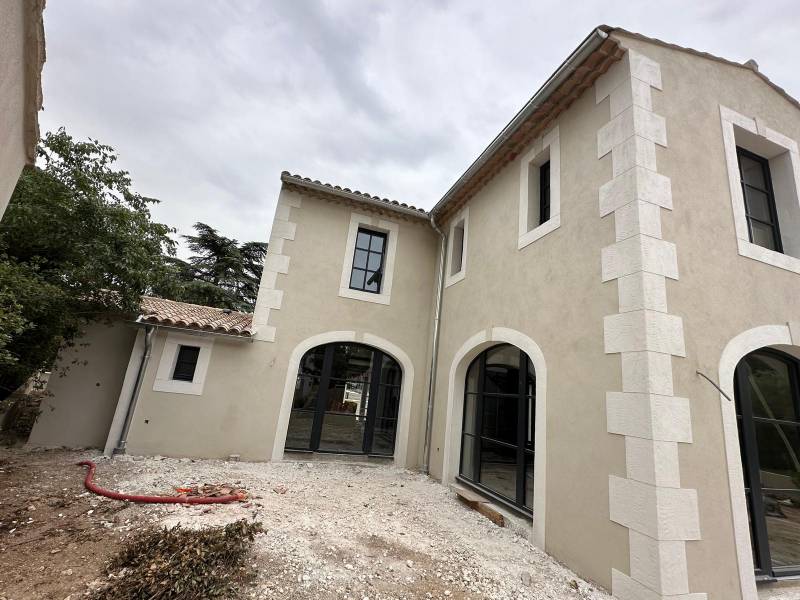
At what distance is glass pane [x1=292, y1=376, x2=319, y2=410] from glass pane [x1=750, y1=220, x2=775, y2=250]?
7.12 meters

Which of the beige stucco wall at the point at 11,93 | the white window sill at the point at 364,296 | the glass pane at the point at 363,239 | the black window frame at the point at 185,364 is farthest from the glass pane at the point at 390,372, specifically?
the beige stucco wall at the point at 11,93

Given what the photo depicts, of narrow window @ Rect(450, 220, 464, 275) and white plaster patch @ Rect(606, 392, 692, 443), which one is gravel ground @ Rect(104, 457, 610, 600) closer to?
white plaster patch @ Rect(606, 392, 692, 443)

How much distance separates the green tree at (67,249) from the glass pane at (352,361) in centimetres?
362

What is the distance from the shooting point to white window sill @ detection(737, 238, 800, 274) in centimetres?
362

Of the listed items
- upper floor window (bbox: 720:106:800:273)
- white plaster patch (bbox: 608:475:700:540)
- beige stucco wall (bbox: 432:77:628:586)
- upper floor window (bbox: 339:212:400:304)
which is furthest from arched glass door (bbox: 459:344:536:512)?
upper floor window (bbox: 720:106:800:273)

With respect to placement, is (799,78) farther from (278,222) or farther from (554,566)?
(278,222)

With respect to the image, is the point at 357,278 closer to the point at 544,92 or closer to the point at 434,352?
the point at 434,352

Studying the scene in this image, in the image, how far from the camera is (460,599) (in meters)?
2.62

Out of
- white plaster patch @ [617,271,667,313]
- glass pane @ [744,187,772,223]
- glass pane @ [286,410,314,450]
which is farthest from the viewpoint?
glass pane @ [286,410,314,450]

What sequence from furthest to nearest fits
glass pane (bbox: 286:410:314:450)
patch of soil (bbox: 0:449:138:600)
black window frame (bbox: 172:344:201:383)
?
glass pane (bbox: 286:410:314:450) → black window frame (bbox: 172:344:201:383) → patch of soil (bbox: 0:449:138:600)

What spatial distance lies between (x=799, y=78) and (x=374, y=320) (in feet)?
25.7

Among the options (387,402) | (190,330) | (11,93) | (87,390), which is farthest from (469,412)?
(87,390)

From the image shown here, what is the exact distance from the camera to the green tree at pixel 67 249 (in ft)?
15.6

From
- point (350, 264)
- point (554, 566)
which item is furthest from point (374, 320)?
point (554, 566)
